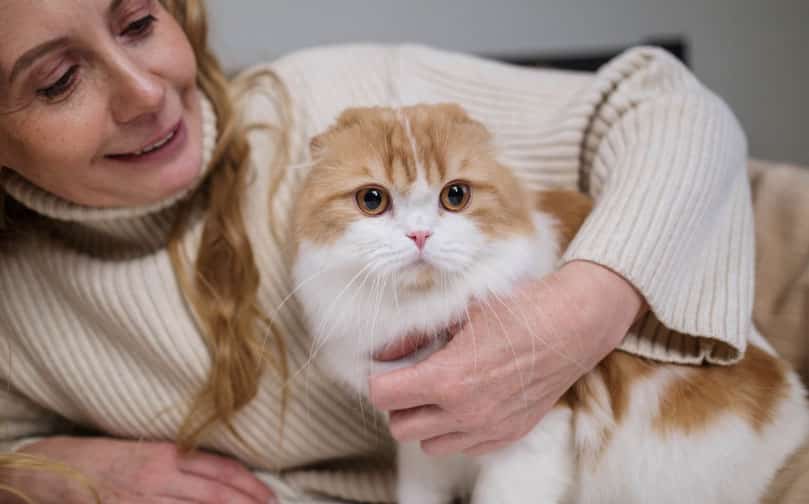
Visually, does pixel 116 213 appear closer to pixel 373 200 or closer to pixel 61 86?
pixel 61 86

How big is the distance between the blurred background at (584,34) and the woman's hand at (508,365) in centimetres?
116

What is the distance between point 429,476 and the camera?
1.16 meters

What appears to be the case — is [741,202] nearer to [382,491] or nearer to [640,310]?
[640,310]

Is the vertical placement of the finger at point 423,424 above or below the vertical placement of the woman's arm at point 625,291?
below

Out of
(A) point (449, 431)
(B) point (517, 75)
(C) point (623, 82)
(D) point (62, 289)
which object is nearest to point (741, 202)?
(C) point (623, 82)

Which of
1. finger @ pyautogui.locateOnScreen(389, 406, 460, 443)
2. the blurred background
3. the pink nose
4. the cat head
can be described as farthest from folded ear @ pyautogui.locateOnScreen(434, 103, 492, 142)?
the blurred background

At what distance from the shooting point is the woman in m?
1.00

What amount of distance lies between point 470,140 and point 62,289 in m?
0.92

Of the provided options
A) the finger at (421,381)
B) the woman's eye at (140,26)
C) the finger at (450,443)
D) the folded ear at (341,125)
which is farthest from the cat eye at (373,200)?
the woman's eye at (140,26)

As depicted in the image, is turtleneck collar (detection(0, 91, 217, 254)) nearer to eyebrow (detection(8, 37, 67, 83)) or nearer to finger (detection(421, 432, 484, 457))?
eyebrow (detection(8, 37, 67, 83))

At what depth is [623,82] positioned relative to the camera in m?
1.28

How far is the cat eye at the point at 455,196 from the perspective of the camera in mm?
947

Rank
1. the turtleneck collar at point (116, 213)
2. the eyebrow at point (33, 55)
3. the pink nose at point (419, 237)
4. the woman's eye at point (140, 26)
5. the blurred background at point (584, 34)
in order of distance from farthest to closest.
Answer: the blurred background at point (584, 34) < the turtleneck collar at point (116, 213) < the woman's eye at point (140, 26) < the eyebrow at point (33, 55) < the pink nose at point (419, 237)

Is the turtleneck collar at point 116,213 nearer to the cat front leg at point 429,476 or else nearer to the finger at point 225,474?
the finger at point 225,474
